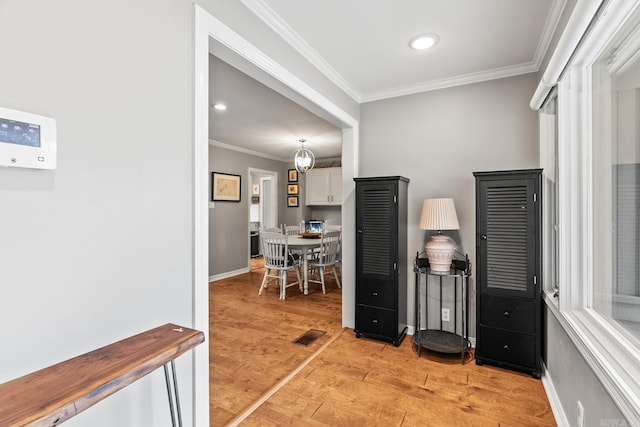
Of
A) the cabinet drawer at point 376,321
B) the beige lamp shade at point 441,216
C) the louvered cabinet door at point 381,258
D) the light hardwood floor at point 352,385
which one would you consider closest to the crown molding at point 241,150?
the light hardwood floor at point 352,385

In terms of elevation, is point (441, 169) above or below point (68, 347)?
above

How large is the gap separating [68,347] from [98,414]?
0.28m

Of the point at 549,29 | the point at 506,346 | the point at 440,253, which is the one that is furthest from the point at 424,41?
the point at 506,346

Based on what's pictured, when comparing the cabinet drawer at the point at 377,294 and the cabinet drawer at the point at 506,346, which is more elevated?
the cabinet drawer at the point at 377,294

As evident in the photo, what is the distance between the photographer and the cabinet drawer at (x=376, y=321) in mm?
2838

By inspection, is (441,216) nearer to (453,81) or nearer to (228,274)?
(453,81)

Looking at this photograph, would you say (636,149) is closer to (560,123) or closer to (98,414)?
(560,123)

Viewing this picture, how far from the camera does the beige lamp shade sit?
258 cm

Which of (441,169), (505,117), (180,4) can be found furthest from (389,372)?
(180,4)

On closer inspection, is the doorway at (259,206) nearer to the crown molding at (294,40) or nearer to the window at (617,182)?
the crown molding at (294,40)

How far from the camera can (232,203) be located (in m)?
5.97

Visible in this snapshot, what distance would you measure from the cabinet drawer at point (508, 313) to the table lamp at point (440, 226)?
397 millimetres

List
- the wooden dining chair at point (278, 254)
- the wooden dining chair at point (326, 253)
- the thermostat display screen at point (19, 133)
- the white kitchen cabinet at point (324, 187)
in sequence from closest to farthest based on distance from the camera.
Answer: the thermostat display screen at point (19, 133) < the wooden dining chair at point (278, 254) < the wooden dining chair at point (326, 253) < the white kitchen cabinet at point (324, 187)

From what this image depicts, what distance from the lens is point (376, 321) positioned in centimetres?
292
